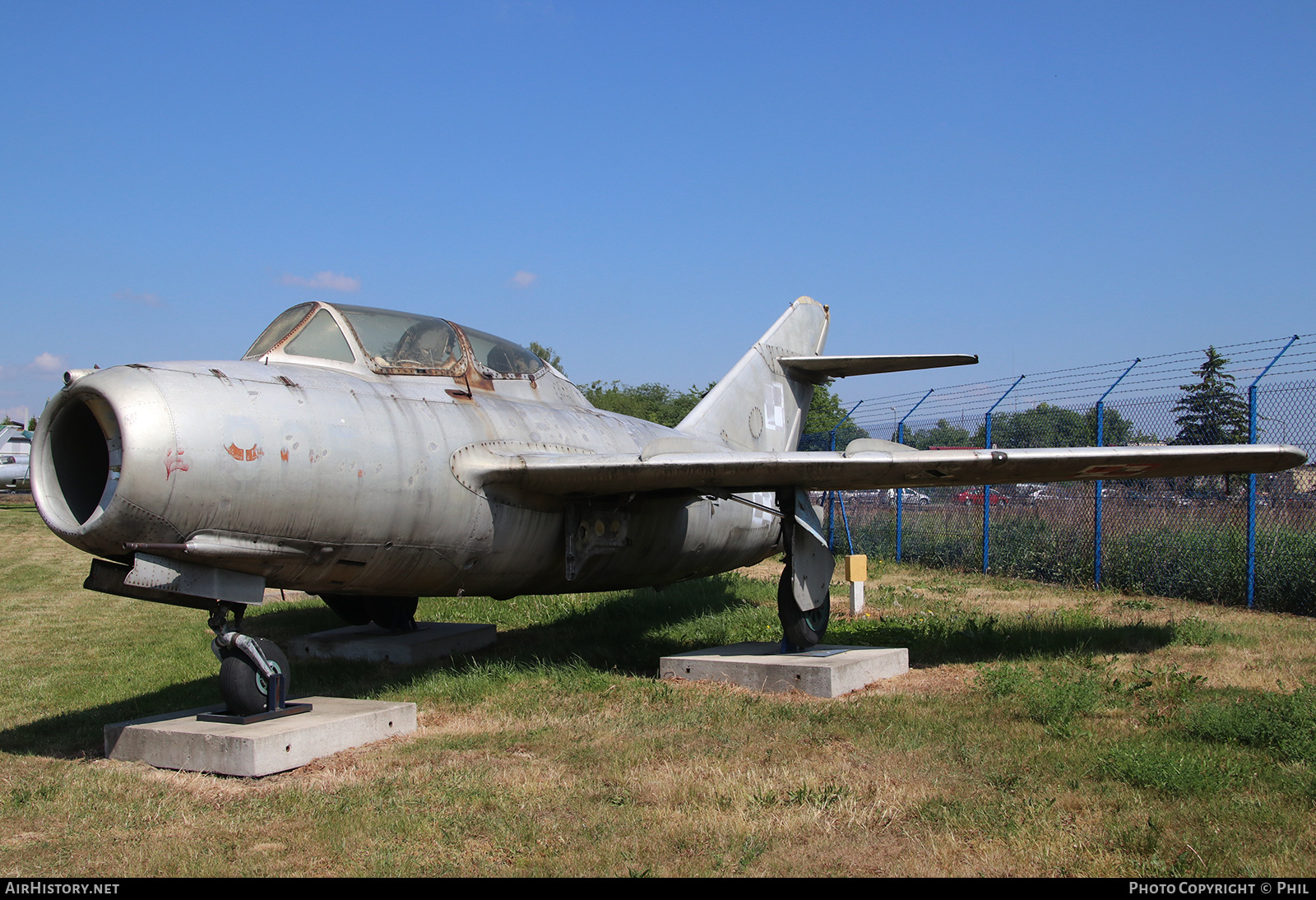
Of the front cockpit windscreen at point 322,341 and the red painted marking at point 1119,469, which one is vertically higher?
the front cockpit windscreen at point 322,341

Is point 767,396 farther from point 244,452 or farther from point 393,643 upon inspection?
point 244,452

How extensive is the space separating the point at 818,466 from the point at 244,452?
444cm

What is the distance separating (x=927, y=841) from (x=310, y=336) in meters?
5.65

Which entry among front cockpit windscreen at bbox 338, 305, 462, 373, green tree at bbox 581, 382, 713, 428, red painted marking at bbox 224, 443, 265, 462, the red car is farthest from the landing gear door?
green tree at bbox 581, 382, 713, 428

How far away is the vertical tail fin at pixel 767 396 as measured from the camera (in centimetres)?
1142

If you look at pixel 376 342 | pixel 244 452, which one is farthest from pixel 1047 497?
pixel 244 452

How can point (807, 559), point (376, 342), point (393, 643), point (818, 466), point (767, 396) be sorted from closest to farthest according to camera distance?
point (376, 342), point (818, 466), point (807, 559), point (393, 643), point (767, 396)

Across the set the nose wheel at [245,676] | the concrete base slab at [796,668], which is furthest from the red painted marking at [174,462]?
the concrete base slab at [796,668]

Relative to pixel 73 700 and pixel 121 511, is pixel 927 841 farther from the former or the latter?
pixel 73 700

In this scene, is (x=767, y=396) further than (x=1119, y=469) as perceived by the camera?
Yes

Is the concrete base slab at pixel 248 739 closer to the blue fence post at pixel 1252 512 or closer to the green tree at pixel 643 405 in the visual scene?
the blue fence post at pixel 1252 512

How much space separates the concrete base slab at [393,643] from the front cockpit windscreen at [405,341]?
3.59 m

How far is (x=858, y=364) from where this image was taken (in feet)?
38.2
